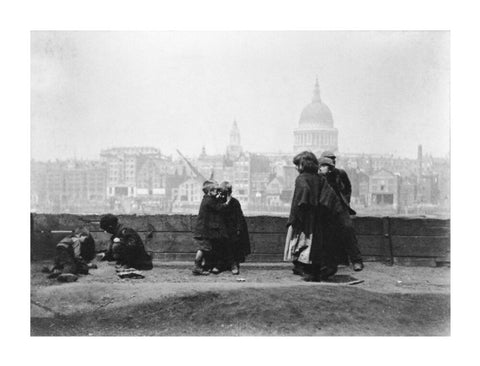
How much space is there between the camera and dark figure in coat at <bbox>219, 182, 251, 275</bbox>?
379 inches

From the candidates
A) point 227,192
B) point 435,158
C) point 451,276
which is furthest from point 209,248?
point 435,158

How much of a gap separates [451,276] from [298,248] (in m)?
2.31

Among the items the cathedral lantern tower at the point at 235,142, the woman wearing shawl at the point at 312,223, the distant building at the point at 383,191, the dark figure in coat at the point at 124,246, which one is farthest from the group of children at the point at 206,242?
the distant building at the point at 383,191

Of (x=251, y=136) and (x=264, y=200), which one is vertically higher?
(x=251, y=136)

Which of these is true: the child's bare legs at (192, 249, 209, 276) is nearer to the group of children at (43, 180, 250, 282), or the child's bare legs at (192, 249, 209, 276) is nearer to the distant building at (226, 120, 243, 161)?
the group of children at (43, 180, 250, 282)

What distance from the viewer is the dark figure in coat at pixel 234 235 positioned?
9625 millimetres

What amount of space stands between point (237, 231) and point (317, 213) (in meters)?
1.36

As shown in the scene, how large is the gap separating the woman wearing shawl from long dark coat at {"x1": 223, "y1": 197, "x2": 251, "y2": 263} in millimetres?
904

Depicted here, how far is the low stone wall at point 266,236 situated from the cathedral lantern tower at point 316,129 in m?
5.32

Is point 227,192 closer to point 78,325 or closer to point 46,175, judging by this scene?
point 78,325

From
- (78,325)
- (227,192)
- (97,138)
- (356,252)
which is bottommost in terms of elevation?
(78,325)

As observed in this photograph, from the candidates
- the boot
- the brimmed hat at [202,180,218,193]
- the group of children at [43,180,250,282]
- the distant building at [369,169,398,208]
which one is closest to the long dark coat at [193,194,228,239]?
the group of children at [43,180,250,282]

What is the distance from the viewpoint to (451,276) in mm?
9219

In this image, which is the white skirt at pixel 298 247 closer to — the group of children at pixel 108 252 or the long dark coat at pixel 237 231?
the long dark coat at pixel 237 231
